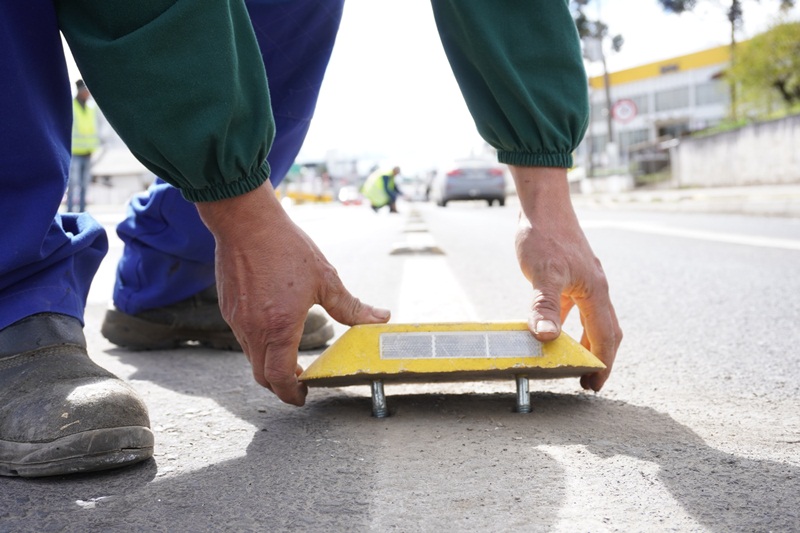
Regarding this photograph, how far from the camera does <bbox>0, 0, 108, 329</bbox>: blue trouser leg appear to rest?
157cm

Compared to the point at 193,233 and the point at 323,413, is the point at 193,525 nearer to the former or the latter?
the point at 323,413

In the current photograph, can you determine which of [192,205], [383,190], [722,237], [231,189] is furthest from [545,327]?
[383,190]

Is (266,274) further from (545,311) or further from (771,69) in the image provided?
(771,69)

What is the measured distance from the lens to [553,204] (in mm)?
1781

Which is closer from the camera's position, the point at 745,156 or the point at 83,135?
the point at 83,135

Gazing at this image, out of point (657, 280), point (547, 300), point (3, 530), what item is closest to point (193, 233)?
point (547, 300)

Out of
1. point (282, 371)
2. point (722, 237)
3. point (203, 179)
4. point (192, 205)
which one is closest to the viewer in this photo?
point (203, 179)

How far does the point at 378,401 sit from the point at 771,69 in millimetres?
22690

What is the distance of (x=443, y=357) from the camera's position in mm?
1642

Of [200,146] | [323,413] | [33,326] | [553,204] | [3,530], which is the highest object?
[200,146]

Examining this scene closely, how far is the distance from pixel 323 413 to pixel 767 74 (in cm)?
2290

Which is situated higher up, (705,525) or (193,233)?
(193,233)

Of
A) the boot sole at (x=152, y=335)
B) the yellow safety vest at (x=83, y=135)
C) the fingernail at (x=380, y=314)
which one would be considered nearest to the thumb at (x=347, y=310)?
the fingernail at (x=380, y=314)

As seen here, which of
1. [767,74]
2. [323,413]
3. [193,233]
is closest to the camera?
[323,413]
